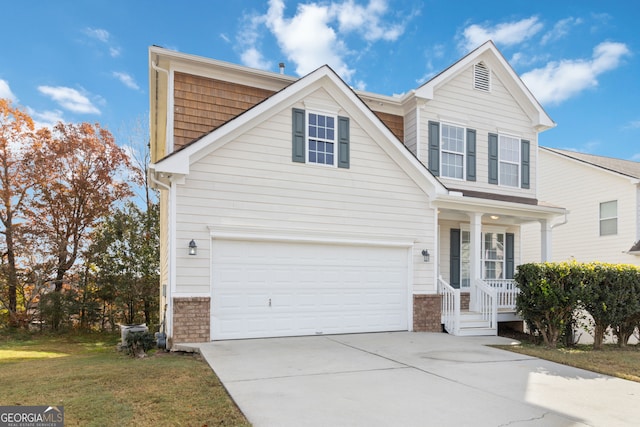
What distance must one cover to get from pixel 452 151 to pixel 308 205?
5.45 meters

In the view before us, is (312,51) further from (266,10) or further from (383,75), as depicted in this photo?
(383,75)

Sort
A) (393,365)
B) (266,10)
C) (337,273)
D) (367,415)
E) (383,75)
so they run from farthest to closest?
(383,75) < (266,10) < (337,273) < (393,365) < (367,415)

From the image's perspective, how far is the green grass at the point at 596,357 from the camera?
280 inches

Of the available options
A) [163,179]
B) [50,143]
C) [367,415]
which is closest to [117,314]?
[50,143]

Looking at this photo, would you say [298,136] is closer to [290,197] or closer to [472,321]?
[290,197]

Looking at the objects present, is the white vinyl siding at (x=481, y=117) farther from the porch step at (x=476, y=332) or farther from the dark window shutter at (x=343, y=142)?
the porch step at (x=476, y=332)

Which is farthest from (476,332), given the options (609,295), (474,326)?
(609,295)

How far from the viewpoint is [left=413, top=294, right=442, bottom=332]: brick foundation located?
11.1m

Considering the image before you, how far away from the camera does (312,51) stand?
16531mm

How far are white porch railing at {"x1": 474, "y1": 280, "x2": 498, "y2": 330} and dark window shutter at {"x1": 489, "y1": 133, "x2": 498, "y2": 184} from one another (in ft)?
11.8

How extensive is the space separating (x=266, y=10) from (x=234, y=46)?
8.93 feet

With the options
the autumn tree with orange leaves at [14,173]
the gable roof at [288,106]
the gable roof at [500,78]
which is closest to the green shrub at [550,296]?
the gable roof at [288,106]

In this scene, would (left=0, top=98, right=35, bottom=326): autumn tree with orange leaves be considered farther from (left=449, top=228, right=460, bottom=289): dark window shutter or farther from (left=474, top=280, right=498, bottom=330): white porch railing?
(left=474, top=280, right=498, bottom=330): white porch railing

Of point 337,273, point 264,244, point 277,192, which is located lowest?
point 337,273
